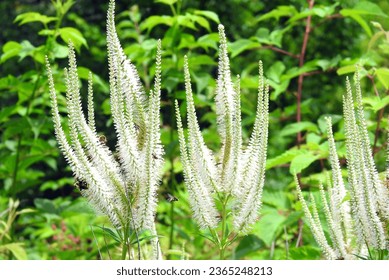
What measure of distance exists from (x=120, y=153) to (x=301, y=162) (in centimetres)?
174

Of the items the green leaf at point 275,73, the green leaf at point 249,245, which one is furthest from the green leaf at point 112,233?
the green leaf at point 275,73

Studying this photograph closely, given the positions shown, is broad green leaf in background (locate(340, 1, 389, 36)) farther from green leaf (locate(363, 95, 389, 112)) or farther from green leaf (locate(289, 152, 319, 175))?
green leaf (locate(289, 152, 319, 175))

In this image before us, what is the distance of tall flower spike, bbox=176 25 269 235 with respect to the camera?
7.64ft

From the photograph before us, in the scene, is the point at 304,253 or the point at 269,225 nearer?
the point at 304,253

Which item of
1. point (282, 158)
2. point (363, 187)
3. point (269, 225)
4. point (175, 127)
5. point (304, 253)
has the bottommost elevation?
point (269, 225)

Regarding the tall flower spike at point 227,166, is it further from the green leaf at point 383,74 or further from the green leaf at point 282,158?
the green leaf at point 282,158

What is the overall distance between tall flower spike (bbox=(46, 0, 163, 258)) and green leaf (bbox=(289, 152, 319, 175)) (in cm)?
156

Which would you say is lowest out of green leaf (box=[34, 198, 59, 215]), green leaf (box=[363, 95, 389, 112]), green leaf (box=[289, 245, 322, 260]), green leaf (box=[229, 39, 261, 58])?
green leaf (box=[34, 198, 59, 215])

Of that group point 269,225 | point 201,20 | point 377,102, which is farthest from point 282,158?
point 201,20

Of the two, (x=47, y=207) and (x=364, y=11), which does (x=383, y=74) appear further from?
(x=47, y=207)

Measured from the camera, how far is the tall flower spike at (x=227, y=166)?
2.33 m

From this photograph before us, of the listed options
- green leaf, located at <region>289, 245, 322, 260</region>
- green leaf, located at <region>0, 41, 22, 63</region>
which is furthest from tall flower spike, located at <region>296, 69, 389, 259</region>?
green leaf, located at <region>0, 41, 22, 63</region>

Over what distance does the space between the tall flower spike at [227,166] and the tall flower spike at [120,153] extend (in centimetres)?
16

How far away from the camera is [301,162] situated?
3754mm
